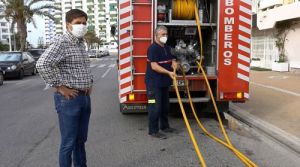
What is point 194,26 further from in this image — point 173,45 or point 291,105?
point 291,105

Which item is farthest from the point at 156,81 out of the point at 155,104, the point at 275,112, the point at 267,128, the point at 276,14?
the point at 276,14

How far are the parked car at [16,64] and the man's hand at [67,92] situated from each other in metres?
16.5

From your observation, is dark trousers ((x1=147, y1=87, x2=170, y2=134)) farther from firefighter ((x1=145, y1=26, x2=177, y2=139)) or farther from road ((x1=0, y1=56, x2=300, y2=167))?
road ((x1=0, y1=56, x2=300, y2=167))

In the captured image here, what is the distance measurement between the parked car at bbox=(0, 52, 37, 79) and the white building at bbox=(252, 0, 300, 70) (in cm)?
1376

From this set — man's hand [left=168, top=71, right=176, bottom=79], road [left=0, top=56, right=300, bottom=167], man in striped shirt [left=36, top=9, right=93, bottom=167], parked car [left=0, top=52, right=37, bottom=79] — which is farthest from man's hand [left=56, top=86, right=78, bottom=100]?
parked car [left=0, top=52, right=37, bottom=79]

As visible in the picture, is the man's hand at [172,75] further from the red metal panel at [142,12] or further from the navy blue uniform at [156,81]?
the red metal panel at [142,12]

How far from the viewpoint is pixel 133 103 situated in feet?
25.2

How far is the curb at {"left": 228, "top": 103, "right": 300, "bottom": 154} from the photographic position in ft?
21.1

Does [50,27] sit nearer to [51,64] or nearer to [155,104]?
[155,104]

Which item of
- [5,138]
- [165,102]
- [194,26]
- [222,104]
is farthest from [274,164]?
[5,138]

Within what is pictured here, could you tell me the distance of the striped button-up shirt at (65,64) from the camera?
4.12 m

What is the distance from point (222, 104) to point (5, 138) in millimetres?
4215

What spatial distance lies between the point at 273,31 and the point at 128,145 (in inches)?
791

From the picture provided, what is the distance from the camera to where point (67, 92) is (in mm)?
4211
